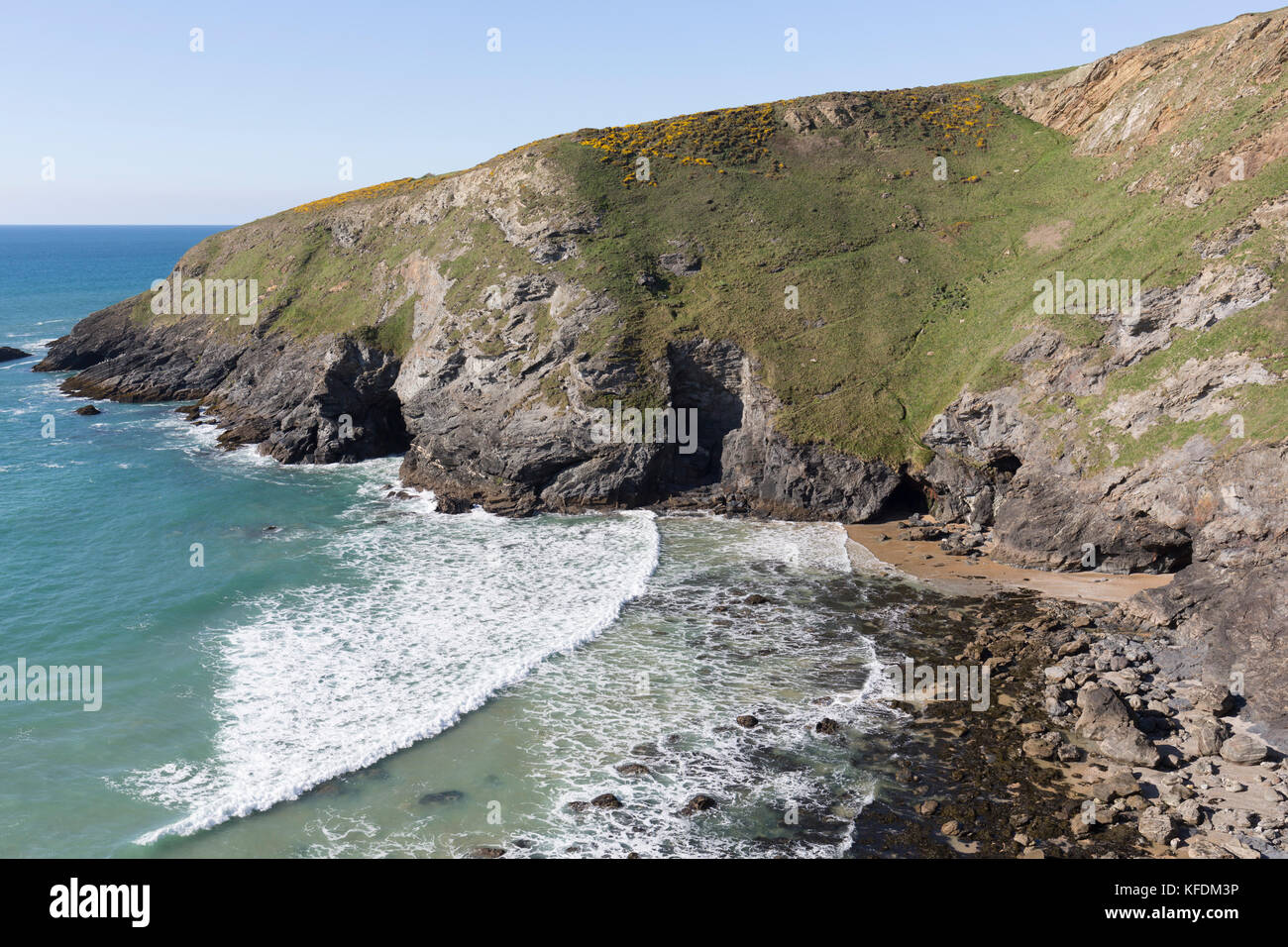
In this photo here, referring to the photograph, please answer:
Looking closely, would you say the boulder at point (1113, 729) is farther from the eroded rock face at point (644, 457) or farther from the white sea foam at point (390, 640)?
the eroded rock face at point (644, 457)

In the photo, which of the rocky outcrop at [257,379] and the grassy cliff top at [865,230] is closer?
the grassy cliff top at [865,230]

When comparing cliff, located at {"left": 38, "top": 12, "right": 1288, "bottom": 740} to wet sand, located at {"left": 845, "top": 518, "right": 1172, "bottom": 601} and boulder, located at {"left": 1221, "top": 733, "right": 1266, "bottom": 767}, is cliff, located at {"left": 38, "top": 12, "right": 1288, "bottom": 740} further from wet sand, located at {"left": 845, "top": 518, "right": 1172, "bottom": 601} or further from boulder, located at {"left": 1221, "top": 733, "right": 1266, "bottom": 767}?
boulder, located at {"left": 1221, "top": 733, "right": 1266, "bottom": 767}

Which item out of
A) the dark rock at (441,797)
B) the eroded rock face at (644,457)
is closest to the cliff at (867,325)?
the eroded rock face at (644,457)

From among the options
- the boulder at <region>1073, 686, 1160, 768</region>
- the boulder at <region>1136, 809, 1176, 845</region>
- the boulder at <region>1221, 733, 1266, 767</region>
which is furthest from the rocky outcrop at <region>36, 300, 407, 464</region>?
the boulder at <region>1221, 733, 1266, 767</region>

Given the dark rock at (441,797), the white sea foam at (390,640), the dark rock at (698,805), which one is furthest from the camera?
the white sea foam at (390,640)

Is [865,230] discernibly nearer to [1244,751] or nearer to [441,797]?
[1244,751]

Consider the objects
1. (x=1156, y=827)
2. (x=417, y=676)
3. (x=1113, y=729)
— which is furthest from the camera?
(x=417, y=676)

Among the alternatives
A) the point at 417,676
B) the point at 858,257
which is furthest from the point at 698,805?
the point at 858,257
